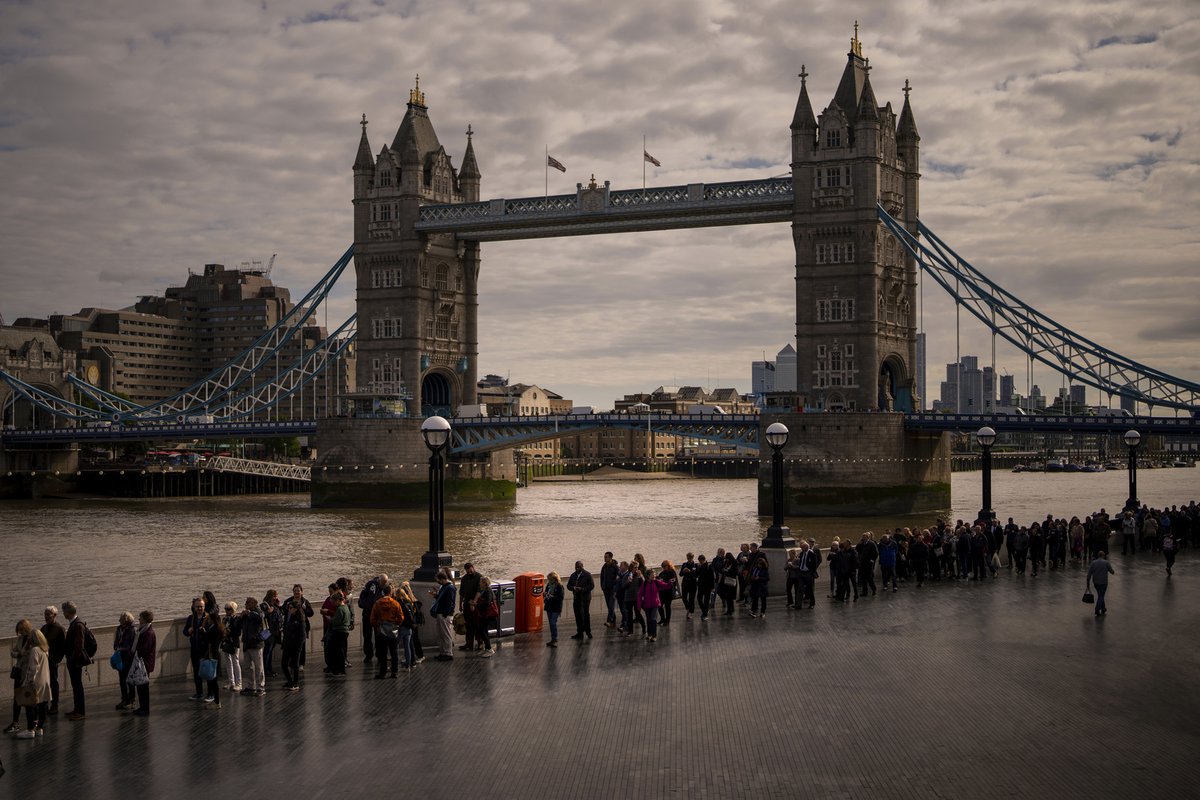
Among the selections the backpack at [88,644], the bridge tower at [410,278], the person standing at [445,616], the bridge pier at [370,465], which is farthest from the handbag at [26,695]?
the bridge tower at [410,278]

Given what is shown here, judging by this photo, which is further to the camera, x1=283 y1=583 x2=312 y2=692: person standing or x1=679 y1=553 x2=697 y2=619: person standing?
x1=679 y1=553 x2=697 y2=619: person standing

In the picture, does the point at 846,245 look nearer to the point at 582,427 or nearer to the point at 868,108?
the point at 868,108

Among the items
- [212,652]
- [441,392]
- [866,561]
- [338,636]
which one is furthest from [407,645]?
[441,392]

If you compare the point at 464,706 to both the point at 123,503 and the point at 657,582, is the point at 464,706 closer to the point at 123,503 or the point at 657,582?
the point at 657,582

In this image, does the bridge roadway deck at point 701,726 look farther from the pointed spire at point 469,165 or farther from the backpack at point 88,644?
the pointed spire at point 469,165

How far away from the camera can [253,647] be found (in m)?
16.7

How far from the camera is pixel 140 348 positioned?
586ft

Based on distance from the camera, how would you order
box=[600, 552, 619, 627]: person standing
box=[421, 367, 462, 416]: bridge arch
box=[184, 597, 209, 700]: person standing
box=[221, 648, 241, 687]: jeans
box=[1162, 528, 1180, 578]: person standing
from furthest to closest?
box=[421, 367, 462, 416]: bridge arch < box=[1162, 528, 1180, 578]: person standing < box=[600, 552, 619, 627]: person standing < box=[221, 648, 241, 687]: jeans < box=[184, 597, 209, 700]: person standing

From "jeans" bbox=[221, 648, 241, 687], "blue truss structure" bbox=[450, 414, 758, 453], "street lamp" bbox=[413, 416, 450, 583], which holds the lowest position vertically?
"jeans" bbox=[221, 648, 241, 687]

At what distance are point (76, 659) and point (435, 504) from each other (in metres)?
6.96

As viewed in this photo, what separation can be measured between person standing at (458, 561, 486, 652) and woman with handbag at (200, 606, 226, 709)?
3.87m

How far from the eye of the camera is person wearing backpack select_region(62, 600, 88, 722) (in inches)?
610

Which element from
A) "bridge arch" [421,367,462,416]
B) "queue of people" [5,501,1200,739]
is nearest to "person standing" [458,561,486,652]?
"queue of people" [5,501,1200,739]

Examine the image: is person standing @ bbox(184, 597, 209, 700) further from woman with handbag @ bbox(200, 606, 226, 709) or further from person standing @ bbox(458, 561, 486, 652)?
person standing @ bbox(458, 561, 486, 652)
